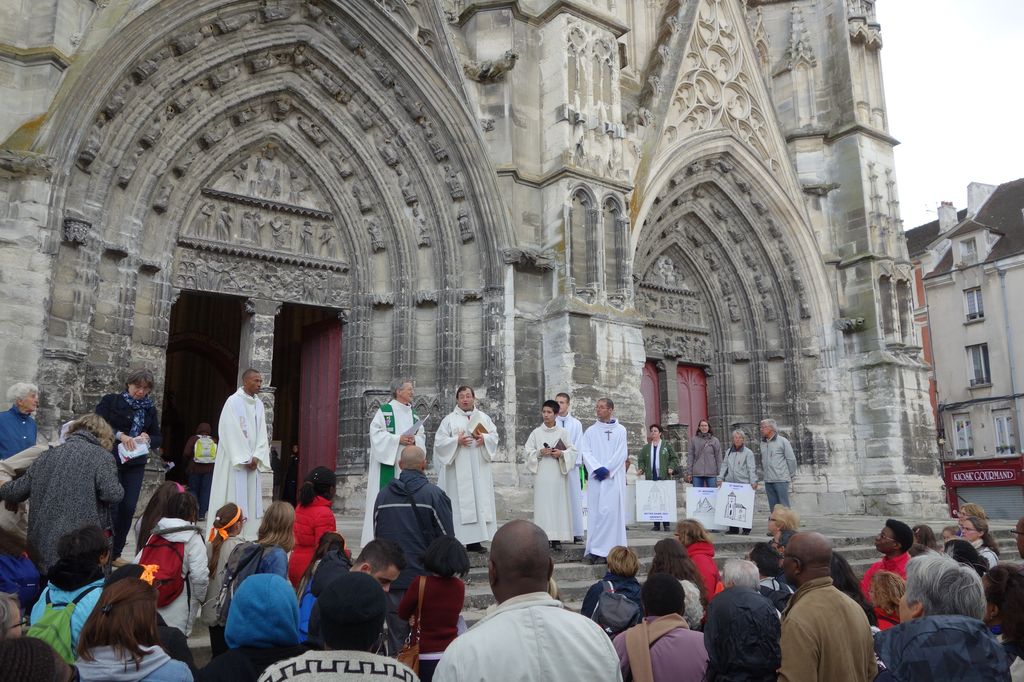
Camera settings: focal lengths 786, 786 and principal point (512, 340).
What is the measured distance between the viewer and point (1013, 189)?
2802 cm

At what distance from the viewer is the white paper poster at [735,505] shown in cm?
995

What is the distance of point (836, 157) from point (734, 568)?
14.8 m

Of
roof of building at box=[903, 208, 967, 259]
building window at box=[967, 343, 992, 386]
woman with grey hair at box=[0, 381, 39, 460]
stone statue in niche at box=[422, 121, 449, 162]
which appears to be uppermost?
roof of building at box=[903, 208, 967, 259]

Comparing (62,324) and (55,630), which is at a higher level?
(62,324)

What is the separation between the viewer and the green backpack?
3.02m

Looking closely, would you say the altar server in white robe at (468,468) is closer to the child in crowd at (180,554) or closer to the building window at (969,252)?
the child in crowd at (180,554)

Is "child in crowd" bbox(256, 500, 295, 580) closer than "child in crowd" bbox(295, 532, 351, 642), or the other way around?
"child in crowd" bbox(295, 532, 351, 642)

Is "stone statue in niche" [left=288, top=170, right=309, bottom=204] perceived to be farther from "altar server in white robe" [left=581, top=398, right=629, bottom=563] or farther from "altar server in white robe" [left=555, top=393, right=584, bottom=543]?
"altar server in white robe" [left=581, top=398, right=629, bottom=563]

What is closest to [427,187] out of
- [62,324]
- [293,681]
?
[62,324]

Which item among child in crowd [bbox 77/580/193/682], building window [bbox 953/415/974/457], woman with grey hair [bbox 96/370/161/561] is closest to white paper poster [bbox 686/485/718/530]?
woman with grey hair [bbox 96/370/161/561]

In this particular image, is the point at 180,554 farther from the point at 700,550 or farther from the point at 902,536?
the point at 902,536

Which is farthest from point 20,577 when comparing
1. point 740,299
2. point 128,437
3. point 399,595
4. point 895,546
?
point 740,299

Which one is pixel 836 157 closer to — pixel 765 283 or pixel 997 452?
pixel 765 283

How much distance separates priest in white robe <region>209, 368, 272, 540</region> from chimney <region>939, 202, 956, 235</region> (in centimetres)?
2971
